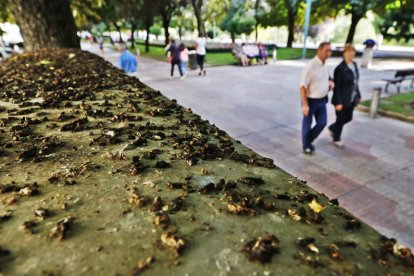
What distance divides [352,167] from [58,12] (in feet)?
23.8

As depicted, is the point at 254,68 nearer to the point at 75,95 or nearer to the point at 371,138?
the point at 371,138

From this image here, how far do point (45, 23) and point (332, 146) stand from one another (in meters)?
7.02

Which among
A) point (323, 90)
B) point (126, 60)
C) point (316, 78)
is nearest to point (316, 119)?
point (323, 90)

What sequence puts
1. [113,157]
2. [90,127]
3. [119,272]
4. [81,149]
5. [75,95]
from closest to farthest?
[119,272] → [113,157] → [81,149] → [90,127] → [75,95]

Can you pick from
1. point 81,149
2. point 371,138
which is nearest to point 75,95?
point 81,149

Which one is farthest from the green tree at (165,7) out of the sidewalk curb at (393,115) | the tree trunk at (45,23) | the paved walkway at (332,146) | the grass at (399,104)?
the sidewalk curb at (393,115)

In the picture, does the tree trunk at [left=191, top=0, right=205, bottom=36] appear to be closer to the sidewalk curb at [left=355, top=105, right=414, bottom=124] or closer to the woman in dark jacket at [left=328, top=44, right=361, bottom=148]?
the sidewalk curb at [left=355, top=105, right=414, bottom=124]

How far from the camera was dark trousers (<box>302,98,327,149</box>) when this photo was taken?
20.7ft

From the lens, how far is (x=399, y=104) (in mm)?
10320

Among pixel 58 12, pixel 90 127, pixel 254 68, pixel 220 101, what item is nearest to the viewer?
pixel 90 127

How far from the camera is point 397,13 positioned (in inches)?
Answer: 1198

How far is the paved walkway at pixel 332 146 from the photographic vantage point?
4.83 metres

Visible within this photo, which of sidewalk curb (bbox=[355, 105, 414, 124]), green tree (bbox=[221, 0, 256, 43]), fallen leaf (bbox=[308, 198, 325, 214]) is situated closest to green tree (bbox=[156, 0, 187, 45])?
green tree (bbox=[221, 0, 256, 43])

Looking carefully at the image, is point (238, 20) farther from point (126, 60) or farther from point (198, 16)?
point (126, 60)
